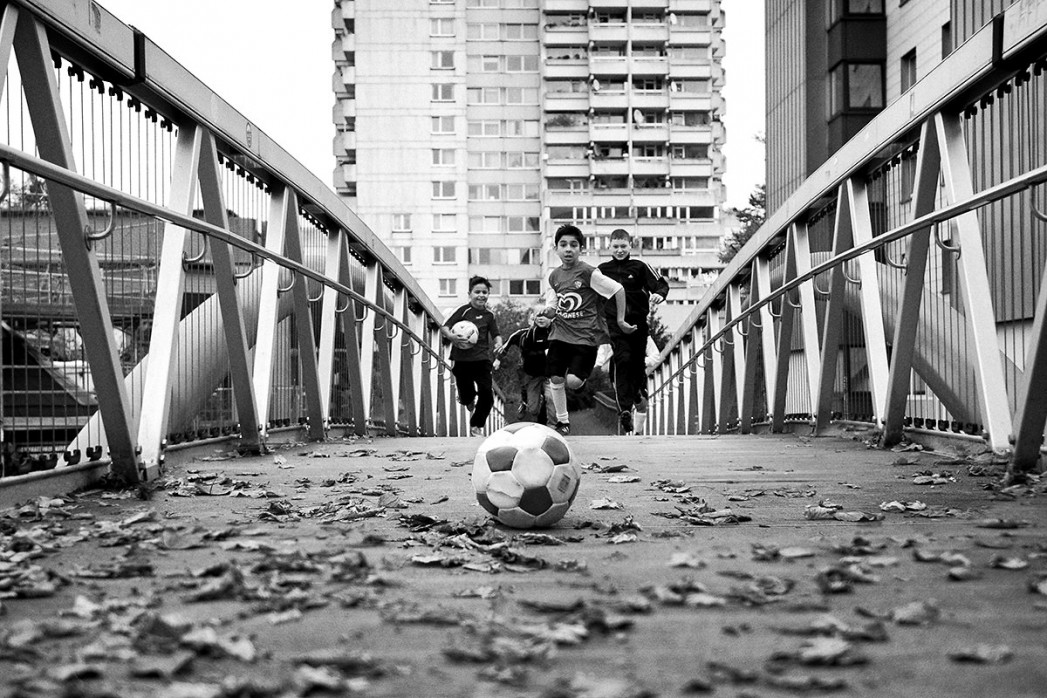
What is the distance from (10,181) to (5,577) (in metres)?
1.95

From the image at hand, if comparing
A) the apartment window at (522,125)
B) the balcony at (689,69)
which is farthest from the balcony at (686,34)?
the apartment window at (522,125)

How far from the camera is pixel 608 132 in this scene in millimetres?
85438

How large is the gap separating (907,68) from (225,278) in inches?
945

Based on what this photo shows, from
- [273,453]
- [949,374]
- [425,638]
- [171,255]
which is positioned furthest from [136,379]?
[949,374]

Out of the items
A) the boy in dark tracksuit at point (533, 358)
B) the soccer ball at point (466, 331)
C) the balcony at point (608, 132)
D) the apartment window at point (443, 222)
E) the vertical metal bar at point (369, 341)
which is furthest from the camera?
the balcony at point (608, 132)

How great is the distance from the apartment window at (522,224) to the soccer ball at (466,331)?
71.5m

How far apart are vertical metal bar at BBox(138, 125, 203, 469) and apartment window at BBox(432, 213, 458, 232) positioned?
77.1m

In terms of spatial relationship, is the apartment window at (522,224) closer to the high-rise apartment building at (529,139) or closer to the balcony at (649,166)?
the high-rise apartment building at (529,139)

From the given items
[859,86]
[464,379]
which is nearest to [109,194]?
[464,379]

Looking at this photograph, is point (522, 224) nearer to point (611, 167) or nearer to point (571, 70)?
point (611, 167)

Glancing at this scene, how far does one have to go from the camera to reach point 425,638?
3.10 meters

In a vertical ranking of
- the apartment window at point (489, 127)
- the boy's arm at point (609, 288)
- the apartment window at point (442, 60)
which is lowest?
the boy's arm at point (609, 288)

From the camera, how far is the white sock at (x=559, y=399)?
12.9m

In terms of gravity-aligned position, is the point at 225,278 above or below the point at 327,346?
above
